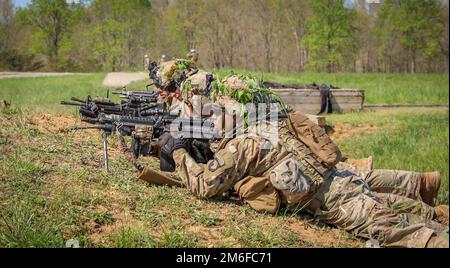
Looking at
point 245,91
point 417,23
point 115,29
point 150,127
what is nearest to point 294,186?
point 245,91

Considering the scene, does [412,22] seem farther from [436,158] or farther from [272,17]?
[436,158]

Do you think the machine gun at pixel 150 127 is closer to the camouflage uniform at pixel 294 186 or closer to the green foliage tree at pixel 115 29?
the camouflage uniform at pixel 294 186

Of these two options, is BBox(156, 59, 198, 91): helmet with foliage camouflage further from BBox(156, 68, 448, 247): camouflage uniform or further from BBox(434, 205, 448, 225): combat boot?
BBox(434, 205, 448, 225): combat boot

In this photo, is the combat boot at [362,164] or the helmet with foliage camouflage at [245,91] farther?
the combat boot at [362,164]

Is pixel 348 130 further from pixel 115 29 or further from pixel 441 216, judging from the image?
pixel 115 29

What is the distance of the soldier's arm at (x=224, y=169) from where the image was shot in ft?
15.6

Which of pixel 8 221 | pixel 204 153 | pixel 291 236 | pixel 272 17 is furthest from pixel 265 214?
pixel 272 17

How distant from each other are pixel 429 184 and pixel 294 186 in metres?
2.26

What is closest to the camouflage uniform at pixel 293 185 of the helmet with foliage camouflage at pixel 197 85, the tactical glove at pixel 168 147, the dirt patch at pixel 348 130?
the tactical glove at pixel 168 147

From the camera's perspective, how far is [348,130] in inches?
470

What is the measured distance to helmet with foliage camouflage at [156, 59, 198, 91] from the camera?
28.6 feet

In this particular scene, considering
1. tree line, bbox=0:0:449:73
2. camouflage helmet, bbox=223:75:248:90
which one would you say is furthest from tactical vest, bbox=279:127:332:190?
tree line, bbox=0:0:449:73
